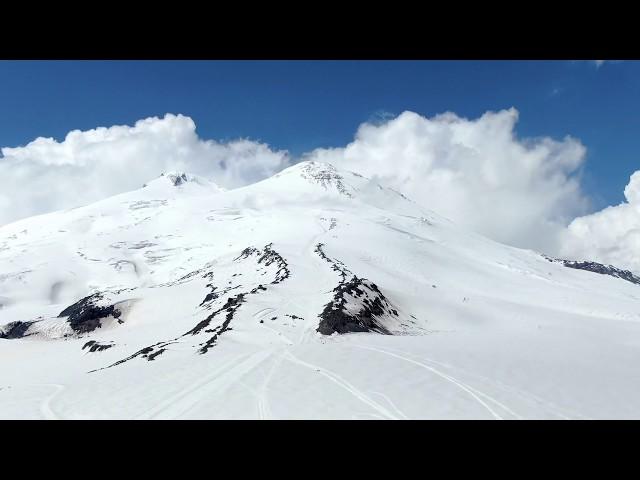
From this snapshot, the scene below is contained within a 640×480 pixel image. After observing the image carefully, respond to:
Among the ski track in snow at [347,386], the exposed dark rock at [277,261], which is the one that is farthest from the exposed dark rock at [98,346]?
the ski track in snow at [347,386]

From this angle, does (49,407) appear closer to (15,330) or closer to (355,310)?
(355,310)

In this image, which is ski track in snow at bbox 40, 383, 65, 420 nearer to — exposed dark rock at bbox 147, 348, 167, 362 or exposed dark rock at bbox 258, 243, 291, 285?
exposed dark rock at bbox 147, 348, 167, 362

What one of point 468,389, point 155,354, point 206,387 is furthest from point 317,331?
point 468,389

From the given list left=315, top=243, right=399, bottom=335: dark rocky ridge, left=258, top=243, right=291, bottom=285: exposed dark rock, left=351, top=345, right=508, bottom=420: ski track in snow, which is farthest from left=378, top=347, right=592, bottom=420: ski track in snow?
left=258, top=243, right=291, bottom=285: exposed dark rock

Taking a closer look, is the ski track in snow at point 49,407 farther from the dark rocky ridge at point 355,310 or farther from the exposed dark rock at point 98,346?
the exposed dark rock at point 98,346

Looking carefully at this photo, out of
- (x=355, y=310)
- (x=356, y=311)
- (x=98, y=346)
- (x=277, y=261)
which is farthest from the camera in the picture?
(x=277, y=261)

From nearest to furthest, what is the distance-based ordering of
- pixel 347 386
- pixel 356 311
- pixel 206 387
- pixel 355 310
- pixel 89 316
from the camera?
pixel 347 386 → pixel 206 387 → pixel 356 311 → pixel 355 310 → pixel 89 316
